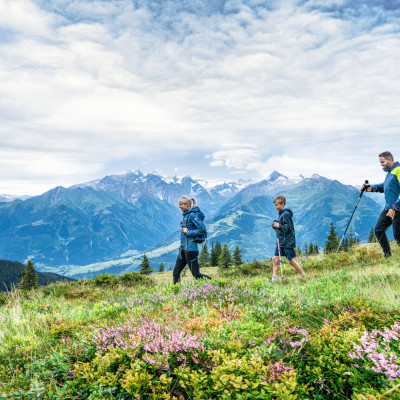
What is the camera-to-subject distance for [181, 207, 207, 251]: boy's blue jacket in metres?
9.75

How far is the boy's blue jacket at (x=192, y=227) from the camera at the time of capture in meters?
9.75

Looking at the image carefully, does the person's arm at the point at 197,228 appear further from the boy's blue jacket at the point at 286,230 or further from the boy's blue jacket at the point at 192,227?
the boy's blue jacket at the point at 286,230

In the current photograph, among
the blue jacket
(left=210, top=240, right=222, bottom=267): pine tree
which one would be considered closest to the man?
the blue jacket

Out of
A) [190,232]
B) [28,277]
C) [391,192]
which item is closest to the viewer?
[391,192]

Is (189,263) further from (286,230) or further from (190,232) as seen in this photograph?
(286,230)

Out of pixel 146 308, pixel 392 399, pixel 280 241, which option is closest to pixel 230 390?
pixel 392 399

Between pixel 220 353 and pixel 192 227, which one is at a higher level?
pixel 192 227

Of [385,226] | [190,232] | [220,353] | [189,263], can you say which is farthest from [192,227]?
[385,226]

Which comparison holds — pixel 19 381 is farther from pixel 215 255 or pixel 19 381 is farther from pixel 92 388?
→ pixel 215 255

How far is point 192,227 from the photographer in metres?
10.0

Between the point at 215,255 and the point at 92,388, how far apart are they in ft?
223

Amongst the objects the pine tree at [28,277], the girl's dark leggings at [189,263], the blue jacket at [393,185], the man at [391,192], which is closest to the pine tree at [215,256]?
the pine tree at [28,277]

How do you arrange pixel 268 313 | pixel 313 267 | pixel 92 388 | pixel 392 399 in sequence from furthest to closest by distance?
pixel 313 267 < pixel 268 313 < pixel 92 388 < pixel 392 399

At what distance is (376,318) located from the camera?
12.3ft
